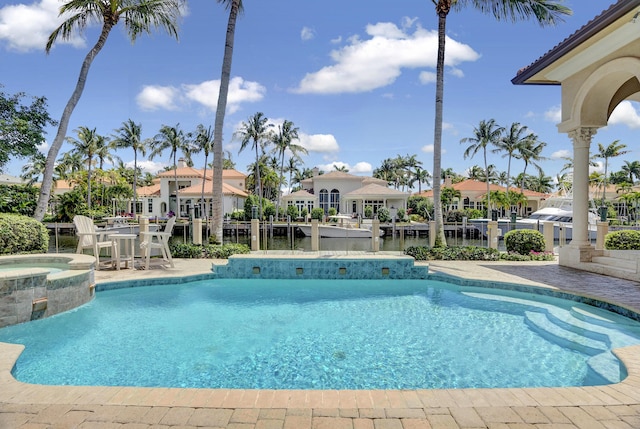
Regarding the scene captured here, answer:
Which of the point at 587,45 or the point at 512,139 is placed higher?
the point at 512,139

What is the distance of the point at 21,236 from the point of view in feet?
34.2

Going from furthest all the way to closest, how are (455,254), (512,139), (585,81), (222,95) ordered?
(512,139) < (222,95) < (455,254) < (585,81)

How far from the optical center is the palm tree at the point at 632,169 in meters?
51.5

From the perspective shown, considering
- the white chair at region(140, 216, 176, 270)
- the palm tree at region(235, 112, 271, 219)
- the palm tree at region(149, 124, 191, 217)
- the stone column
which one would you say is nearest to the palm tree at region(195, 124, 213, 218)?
the palm tree at region(149, 124, 191, 217)

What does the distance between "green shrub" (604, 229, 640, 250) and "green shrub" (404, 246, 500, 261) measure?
3173 millimetres

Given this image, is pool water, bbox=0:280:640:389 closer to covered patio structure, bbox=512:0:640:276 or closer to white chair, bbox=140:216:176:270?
white chair, bbox=140:216:176:270

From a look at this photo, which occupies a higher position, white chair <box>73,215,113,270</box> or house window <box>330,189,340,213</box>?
house window <box>330,189,340,213</box>

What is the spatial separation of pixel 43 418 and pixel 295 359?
8.75 feet

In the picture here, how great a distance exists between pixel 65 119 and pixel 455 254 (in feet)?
46.3

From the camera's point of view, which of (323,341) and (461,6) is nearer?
(323,341)

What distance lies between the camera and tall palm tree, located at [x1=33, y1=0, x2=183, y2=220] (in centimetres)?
1295

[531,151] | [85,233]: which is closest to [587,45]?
[85,233]

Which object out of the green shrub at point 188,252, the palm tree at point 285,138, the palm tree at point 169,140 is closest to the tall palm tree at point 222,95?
the green shrub at point 188,252

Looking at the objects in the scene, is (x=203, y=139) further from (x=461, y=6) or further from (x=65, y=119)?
(x=461, y=6)
